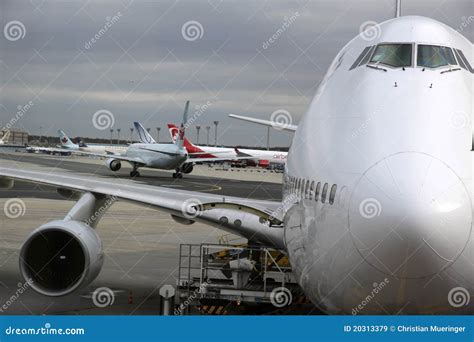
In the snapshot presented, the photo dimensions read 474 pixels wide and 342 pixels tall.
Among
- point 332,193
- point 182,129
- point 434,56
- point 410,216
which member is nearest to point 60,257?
point 332,193

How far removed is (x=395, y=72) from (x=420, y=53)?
0.49 meters

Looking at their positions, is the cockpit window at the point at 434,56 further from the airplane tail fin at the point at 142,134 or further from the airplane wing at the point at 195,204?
the airplane tail fin at the point at 142,134

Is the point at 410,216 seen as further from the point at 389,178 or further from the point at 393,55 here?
the point at 393,55

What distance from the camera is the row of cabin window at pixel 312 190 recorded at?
32.7ft

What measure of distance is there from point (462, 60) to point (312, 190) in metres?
2.47

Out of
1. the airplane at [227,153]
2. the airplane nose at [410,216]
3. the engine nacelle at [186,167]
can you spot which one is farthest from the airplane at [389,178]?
the airplane at [227,153]

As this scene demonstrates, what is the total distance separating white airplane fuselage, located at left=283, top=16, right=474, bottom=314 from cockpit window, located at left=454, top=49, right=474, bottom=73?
0.57 feet

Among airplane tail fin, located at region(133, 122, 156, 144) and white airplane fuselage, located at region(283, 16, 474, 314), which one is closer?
white airplane fuselage, located at region(283, 16, 474, 314)

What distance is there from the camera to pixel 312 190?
1095 cm

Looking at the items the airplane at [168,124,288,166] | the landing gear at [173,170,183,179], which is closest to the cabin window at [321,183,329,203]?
the landing gear at [173,170,183,179]

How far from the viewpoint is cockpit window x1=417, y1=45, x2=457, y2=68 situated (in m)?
10.7

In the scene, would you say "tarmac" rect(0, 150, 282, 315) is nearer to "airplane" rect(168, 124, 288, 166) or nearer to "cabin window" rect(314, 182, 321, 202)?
"cabin window" rect(314, 182, 321, 202)

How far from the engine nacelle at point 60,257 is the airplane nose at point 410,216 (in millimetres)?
7128
